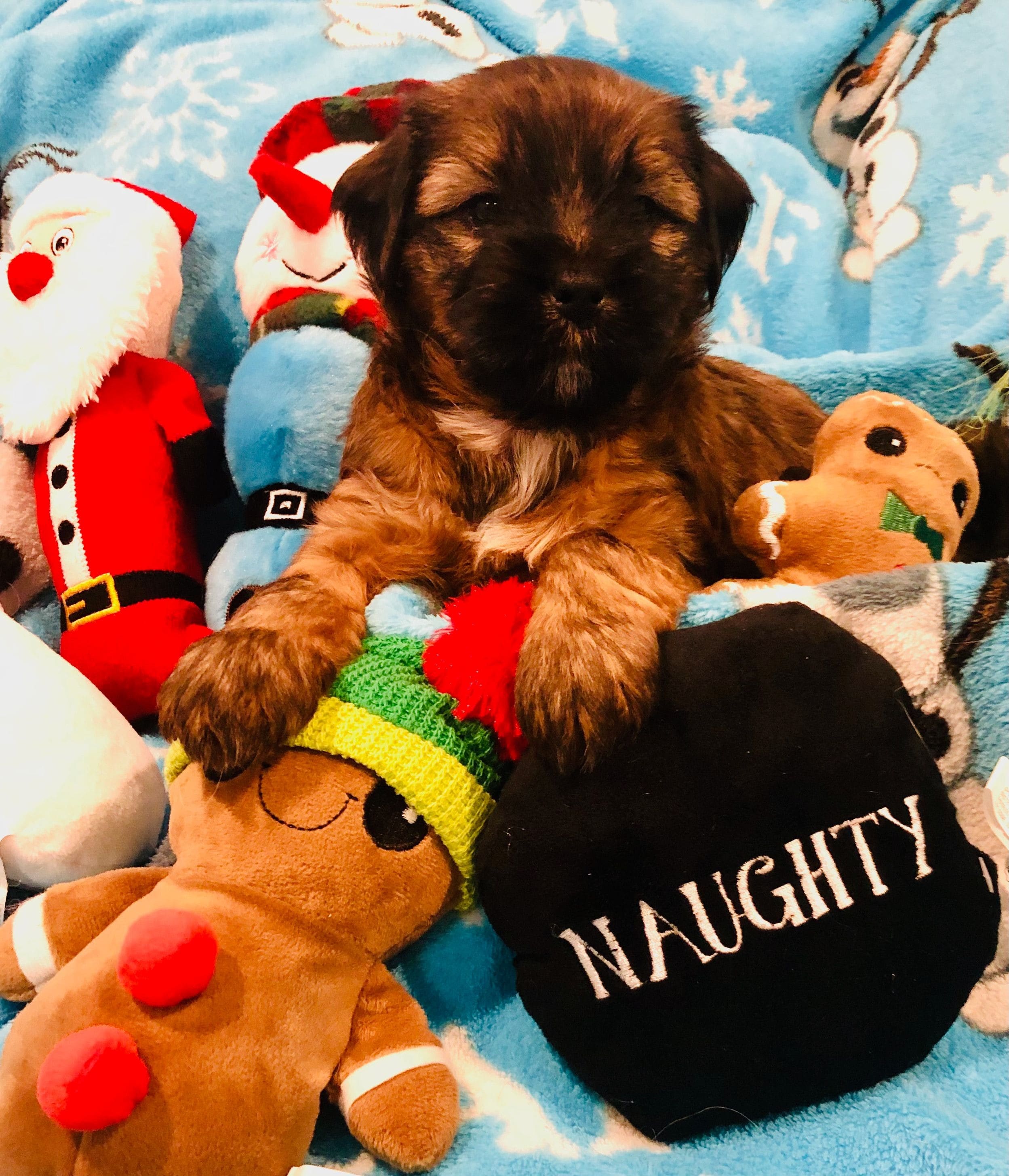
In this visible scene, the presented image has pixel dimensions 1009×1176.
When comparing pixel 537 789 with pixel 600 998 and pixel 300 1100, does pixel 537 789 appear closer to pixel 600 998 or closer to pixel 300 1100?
pixel 600 998

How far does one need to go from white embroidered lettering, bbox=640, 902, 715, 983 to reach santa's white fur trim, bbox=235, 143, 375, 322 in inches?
55.8

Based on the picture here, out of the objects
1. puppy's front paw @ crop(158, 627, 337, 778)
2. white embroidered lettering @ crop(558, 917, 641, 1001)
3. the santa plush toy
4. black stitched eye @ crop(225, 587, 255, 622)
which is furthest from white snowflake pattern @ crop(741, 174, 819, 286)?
white embroidered lettering @ crop(558, 917, 641, 1001)

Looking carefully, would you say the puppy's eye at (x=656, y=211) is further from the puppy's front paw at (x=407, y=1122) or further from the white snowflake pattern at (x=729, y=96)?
the white snowflake pattern at (x=729, y=96)

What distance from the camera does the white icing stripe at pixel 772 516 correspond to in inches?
48.0

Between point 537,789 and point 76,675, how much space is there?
0.82 metres

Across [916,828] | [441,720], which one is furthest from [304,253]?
[916,828]

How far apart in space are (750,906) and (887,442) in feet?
2.37

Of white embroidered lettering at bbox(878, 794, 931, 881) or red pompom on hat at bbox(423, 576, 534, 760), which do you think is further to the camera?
red pompom on hat at bbox(423, 576, 534, 760)

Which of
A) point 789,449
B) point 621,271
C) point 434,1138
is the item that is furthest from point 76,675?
point 789,449

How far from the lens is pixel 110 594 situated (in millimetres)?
1551

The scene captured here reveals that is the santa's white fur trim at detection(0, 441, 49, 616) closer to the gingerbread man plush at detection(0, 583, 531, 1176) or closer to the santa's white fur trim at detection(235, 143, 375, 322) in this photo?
the santa's white fur trim at detection(235, 143, 375, 322)

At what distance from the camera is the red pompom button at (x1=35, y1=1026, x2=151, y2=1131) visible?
72 cm

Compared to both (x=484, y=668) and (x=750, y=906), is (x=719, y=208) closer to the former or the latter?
(x=484, y=668)

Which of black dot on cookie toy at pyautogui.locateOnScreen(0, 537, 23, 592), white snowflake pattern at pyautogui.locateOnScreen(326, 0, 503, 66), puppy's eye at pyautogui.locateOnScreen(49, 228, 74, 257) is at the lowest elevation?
black dot on cookie toy at pyautogui.locateOnScreen(0, 537, 23, 592)
